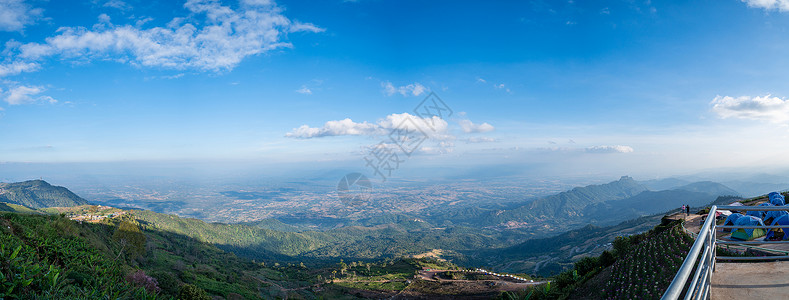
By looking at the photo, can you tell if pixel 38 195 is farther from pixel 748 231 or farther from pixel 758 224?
pixel 758 224

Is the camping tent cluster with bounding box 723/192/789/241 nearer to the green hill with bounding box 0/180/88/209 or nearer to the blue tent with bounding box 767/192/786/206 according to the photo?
the blue tent with bounding box 767/192/786/206

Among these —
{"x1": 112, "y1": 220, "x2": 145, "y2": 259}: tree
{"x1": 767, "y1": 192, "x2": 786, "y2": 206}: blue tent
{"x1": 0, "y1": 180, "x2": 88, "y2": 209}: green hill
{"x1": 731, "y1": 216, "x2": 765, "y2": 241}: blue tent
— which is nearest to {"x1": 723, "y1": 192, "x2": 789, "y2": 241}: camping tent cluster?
{"x1": 731, "y1": 216, "x2": 765, "y2": 241}: blue tent

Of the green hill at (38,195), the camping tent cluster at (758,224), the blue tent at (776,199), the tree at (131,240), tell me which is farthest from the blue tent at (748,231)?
the green hill at (38,195)

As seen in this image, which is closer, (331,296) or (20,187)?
(331,296)

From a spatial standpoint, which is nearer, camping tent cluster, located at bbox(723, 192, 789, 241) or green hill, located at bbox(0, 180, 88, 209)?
camping tent cluster, located at bbox(723, 192, 789, 241)

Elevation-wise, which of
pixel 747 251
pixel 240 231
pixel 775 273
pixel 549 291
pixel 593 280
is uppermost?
pixel 775 273

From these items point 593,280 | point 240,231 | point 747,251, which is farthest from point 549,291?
point 240,231

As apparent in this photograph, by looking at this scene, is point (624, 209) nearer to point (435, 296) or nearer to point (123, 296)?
point (435, 296)

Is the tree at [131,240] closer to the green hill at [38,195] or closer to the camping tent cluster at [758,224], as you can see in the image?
the camping tent cluster at [758,224]

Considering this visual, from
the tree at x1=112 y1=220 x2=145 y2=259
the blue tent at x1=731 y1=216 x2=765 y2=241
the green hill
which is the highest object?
the blue tent at x1=731 y1=216 x2=765 y2=241
